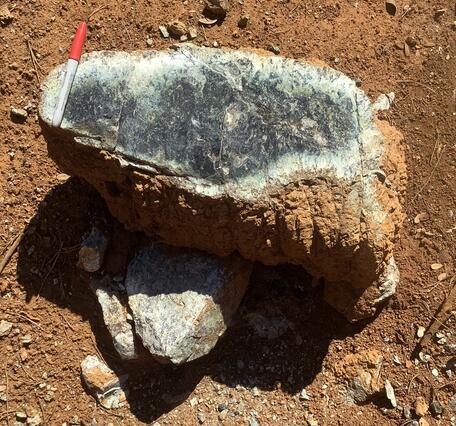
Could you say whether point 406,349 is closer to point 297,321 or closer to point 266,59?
point 297,321

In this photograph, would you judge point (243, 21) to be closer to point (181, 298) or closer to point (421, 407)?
point (181, 298)

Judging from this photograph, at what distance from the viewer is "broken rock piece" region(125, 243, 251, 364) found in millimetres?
3441

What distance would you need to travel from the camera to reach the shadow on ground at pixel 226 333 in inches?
150

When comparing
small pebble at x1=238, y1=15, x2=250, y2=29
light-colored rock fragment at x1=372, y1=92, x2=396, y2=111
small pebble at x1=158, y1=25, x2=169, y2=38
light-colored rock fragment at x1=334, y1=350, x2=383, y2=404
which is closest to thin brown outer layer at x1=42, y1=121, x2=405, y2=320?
light-colored rock fragment at x1=334, y1=350, x2=383, y2=404

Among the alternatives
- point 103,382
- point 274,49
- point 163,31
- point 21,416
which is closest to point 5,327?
point 21,416

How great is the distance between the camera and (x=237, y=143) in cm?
298

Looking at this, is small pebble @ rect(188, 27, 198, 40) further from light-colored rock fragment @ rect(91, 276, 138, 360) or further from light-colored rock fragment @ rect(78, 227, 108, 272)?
light-colored rock fragment @ rect(91, 276, 138, 360)

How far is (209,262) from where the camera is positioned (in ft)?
11.4

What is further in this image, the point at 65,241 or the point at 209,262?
the point at 65,241

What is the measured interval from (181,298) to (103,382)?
30.0 inches

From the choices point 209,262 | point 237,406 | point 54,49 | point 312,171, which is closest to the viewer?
point 312,171

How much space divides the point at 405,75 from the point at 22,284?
2.79 m

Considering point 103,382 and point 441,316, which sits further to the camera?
point 441,316

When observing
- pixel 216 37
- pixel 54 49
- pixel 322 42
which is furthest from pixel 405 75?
pixel 54 49
